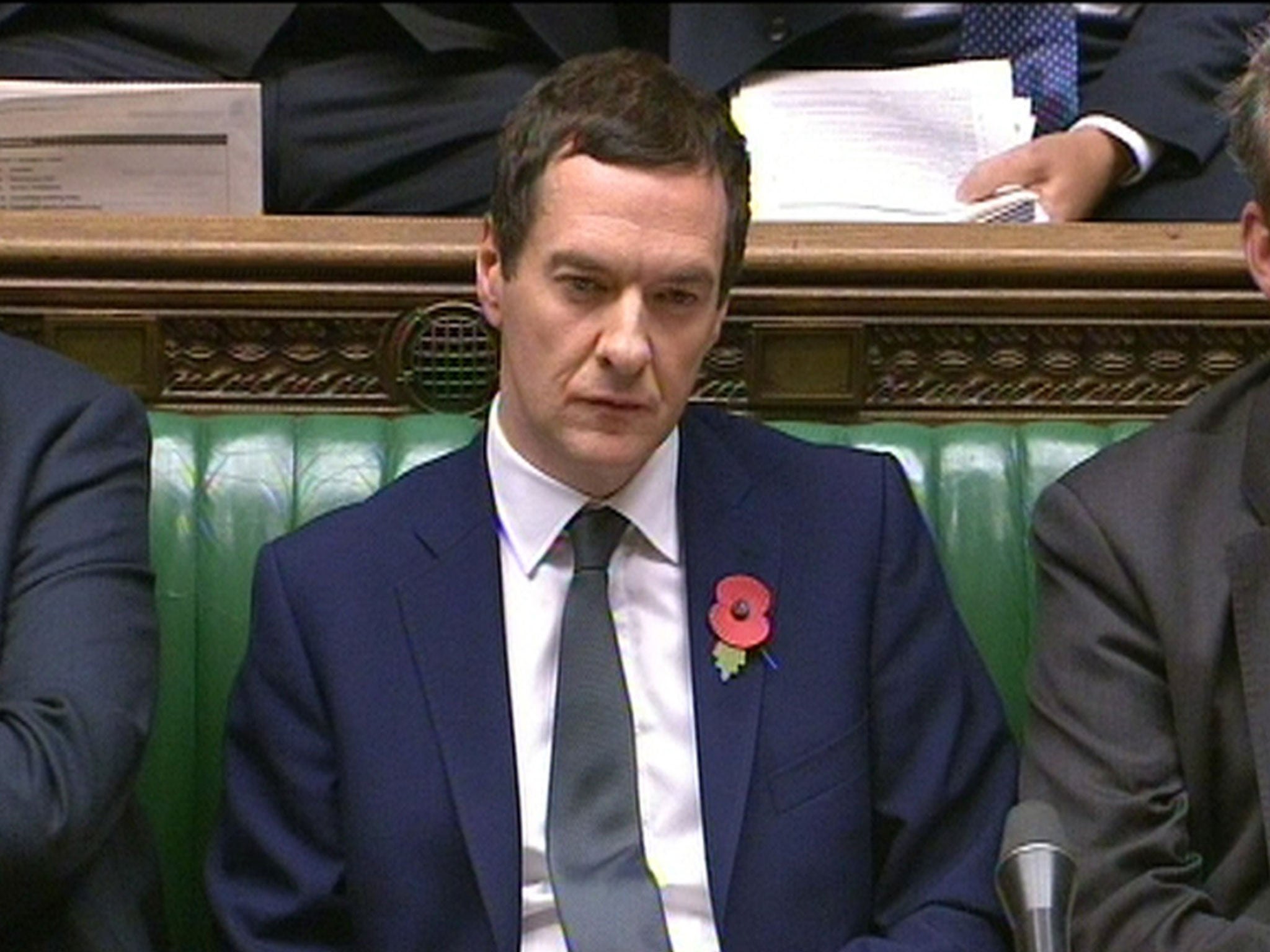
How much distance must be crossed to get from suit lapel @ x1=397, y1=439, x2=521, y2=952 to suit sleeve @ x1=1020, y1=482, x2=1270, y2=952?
1.26 feet

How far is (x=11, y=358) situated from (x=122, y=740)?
339 mm

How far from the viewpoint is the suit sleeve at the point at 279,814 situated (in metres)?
2.15

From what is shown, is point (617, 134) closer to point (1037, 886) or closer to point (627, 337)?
point (627, 337)

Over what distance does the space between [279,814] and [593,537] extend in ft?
1.01

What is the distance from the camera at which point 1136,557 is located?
7.14 feet

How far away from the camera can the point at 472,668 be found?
2188 millimetres

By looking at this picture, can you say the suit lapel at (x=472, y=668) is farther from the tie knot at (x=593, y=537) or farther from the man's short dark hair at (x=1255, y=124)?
the man's short dark hair at (x=1255, y=124)

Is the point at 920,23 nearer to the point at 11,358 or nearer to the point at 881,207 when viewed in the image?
the point at 881,207

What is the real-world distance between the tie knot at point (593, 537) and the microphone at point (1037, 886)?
23.6 inches

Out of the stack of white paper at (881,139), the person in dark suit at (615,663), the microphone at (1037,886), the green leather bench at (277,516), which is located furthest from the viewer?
the stack of white paper at (881,139)

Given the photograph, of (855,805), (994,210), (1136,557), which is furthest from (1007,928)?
(994,210)

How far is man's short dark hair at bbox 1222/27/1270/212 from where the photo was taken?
2.17m

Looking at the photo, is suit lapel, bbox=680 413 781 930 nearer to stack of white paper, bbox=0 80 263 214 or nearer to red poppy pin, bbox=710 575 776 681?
red poppy pin, bbox=710 575 776 681

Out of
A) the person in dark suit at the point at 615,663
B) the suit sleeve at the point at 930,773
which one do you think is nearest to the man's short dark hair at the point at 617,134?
the person in dark suit at the point at 615,663
